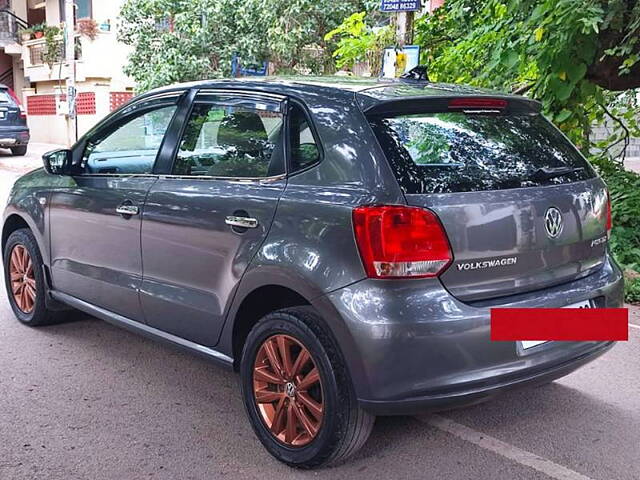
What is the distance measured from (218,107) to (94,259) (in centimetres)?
134

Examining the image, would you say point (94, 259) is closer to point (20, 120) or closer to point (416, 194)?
point (416, 194)

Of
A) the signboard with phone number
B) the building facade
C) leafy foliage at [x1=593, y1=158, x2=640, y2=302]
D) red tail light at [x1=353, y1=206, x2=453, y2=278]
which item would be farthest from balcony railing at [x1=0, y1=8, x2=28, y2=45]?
red tail light at [x1=353, y1=206, x2=453, y2=278]

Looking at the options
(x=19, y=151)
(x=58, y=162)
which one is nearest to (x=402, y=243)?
(x=58, y=162)

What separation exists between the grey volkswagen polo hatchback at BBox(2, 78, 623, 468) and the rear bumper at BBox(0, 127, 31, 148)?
1599 cm

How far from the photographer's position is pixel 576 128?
7.74 metres

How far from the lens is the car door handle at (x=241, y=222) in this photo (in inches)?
135

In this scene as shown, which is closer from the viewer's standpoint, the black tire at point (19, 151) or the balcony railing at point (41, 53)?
the black tire at point (19, 151)

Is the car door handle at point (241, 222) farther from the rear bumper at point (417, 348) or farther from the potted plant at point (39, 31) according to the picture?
the potted plant at point (39, 31)

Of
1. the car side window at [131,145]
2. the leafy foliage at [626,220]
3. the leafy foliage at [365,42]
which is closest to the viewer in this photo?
the car side window at [131,145]

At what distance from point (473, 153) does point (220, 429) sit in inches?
72.4

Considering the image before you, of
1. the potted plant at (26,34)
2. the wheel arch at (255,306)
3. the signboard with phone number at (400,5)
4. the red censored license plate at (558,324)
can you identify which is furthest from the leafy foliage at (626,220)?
the potted plant at (26,34)

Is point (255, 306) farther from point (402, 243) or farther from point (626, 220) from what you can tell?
point (626, 220)

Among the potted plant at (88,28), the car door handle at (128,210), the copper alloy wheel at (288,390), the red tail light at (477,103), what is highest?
the potted plant at (88,28)

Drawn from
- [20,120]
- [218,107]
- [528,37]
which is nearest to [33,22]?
[20,120]
